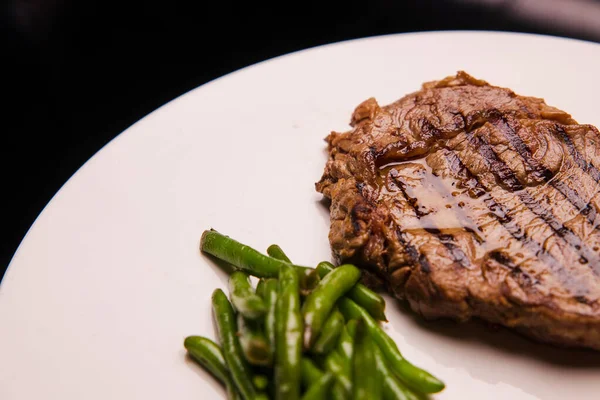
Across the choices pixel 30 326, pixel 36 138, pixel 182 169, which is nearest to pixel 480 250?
pixel 182 169

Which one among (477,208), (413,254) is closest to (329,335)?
(413,254)

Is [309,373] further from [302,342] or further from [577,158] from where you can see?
[577,158]

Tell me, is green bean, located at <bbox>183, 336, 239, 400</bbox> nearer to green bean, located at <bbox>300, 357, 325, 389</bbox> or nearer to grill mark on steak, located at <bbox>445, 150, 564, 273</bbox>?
green bean, located at <bbox>300, 357, 325, 389</bbox>

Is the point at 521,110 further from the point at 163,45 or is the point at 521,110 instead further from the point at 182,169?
the point at 163,45

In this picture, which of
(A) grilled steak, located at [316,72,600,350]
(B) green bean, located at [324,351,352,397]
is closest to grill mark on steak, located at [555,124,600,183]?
(A) grilled steak, located at [316,72,600,350]

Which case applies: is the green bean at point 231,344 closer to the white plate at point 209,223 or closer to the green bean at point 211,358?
the green bean at point 211,358
